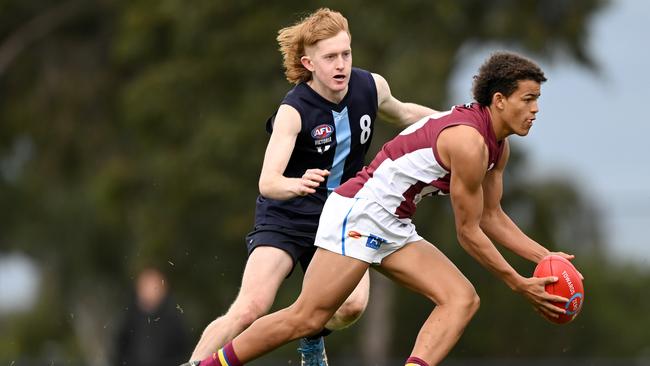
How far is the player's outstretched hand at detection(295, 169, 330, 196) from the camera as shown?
23.7 ft

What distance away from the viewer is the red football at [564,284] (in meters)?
7.32

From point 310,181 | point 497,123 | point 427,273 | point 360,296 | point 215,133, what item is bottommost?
point 360,296

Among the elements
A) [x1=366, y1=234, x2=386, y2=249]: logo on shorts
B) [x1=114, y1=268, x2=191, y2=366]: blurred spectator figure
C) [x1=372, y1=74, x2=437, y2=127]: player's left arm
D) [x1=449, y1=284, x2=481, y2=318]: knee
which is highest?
[x1=372, y1=74, x2=437, y2=127]: player's left arm

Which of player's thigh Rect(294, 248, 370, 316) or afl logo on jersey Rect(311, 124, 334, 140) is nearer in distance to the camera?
player's thigh Rect(294, 248, 370, 316)

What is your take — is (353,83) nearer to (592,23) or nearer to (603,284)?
(592,23)

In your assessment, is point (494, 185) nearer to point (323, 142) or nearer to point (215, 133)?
point (323, 142)

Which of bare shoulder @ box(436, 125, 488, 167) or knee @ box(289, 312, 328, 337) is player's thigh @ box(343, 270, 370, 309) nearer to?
knee @ box(289, 312, 328, 337)

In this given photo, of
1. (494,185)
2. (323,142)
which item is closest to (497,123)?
(494,185)

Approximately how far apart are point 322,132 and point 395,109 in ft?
2.02

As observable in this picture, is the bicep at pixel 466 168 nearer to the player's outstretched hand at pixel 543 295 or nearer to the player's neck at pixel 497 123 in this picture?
the player's neck at pixel 497 123

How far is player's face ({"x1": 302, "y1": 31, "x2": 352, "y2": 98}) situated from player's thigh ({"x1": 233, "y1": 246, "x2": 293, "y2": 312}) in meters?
1.00

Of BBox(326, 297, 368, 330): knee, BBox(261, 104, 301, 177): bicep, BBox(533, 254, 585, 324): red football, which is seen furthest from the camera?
BBox(326, 297, 368, 330): knee

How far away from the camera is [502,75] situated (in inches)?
285

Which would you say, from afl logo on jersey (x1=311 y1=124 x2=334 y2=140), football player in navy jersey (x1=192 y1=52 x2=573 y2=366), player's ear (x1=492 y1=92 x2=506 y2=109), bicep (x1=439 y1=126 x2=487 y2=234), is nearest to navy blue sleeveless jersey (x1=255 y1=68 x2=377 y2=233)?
afl logo on jersey (x1=311 y1=124 x2=334 y2=140)
